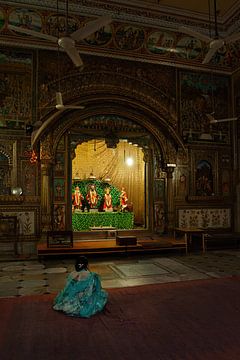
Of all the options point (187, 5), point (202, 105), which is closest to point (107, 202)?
point (202, 105)

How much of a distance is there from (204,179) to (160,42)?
463 centimetres

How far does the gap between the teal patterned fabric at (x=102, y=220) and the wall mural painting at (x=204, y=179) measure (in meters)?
2.56

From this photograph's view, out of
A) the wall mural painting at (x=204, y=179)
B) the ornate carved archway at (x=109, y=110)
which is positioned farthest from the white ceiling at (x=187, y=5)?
the wall mural painting at (x=204, y=179)

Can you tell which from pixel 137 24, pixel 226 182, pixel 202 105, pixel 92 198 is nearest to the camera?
pixel 137 24

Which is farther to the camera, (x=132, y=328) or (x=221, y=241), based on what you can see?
(x=221, y=241)

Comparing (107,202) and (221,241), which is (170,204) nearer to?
(221,241)

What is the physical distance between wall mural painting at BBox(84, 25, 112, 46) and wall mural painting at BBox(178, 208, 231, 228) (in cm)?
Result: 576

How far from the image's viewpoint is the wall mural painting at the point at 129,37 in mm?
9750

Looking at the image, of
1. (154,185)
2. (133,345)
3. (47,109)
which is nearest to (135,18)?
(47,109)

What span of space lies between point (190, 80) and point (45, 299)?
8.75 meters

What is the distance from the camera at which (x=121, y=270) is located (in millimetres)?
7383

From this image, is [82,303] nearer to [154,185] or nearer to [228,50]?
[154,185]

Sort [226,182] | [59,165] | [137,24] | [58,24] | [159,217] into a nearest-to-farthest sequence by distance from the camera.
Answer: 1. [58,24]
2. [137,24]
3. [59,165]
4. [159,217]
5. [226,182]

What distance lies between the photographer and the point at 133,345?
3586 millimetres
